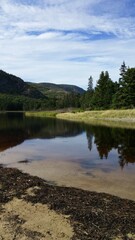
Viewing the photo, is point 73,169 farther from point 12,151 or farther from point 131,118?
point 131,118

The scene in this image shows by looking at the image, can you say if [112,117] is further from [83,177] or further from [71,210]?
[71,210]

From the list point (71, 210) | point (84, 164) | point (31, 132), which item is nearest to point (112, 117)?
point (31, 132)

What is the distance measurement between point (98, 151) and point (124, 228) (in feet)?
76.2

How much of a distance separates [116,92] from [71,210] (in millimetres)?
88959

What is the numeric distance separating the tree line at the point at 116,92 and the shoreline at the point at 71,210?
76071 mm

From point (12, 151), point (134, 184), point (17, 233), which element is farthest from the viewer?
point (12, 151)

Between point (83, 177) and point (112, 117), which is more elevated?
point (112, 117)

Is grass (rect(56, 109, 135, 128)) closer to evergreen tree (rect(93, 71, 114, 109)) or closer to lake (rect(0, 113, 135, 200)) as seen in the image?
evergreen tree (rect(93, 71, 114, 109))

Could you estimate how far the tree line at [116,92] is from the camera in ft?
306

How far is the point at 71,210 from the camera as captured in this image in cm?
1501

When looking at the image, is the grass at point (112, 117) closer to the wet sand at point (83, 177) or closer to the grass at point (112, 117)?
the grass at point (112, 117)

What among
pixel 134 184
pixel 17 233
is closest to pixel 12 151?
pixel 134 184

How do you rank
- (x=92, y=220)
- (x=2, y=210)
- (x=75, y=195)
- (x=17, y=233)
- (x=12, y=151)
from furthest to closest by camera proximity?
(x=12, y=151), (x=75, y=195), (x=2, y=210), (x=92, y=220), (x=17, y=233)

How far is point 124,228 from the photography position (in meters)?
13.1
